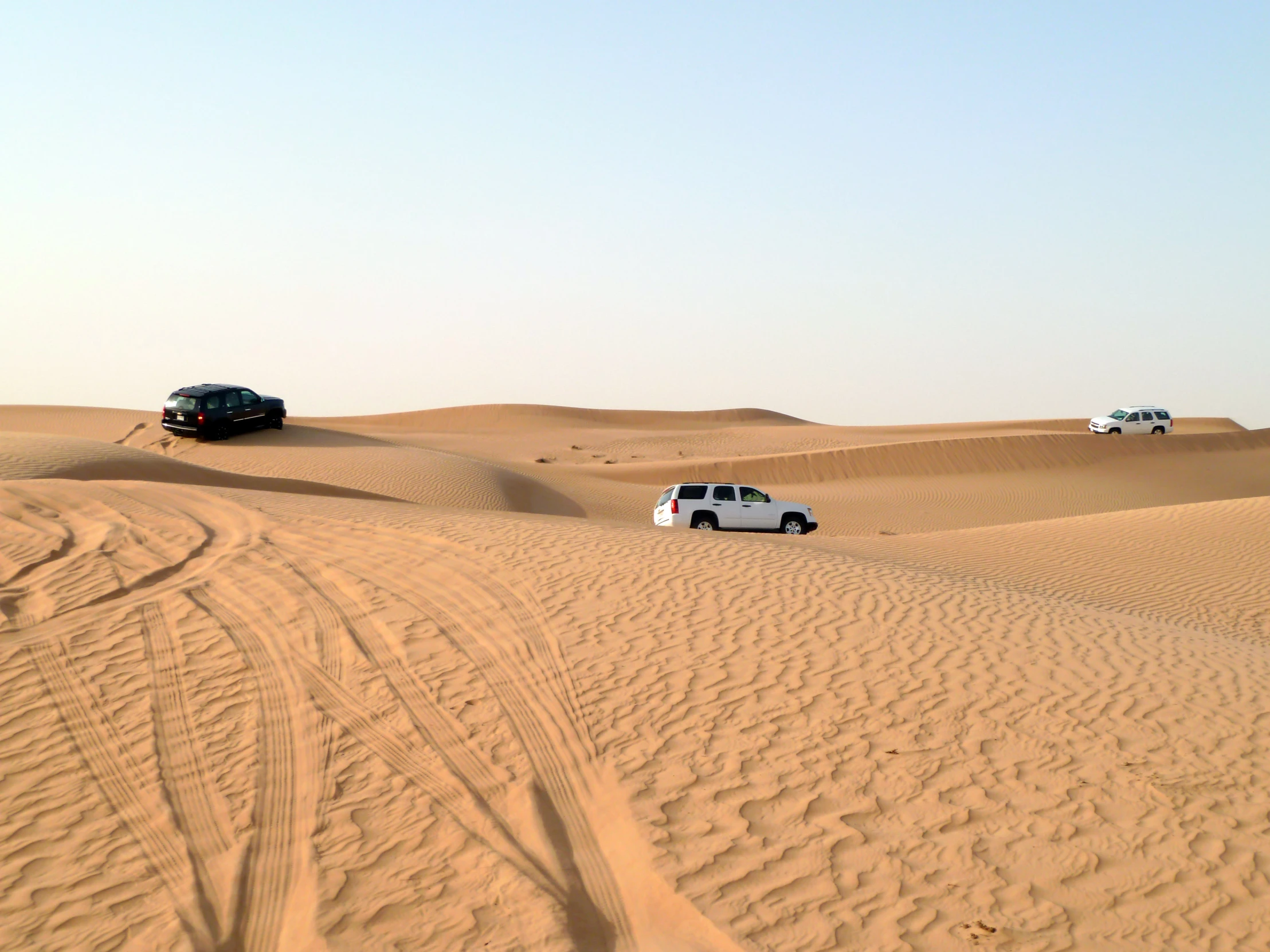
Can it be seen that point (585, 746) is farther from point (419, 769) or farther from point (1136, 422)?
point (1136, 422)

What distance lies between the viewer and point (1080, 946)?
4.48 meters

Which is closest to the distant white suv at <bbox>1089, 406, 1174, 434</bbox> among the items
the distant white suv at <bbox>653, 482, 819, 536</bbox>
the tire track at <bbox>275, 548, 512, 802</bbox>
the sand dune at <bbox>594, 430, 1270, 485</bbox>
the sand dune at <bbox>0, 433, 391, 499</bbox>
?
the sand dune at <bbox>594, 430, 1270, 485</bbox>

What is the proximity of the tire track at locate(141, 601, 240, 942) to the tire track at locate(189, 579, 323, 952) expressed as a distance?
0.35ft

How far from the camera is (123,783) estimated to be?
5.78 meters

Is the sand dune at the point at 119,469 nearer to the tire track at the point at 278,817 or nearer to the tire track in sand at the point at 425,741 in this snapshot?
the tire track in sand at the point at 425,741

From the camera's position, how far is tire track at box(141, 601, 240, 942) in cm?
484

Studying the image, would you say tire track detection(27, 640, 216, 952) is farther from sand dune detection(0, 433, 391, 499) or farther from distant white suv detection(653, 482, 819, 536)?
distant white suv detection(653, 482, 819, 536)

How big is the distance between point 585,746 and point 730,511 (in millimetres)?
13869

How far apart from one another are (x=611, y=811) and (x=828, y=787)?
1404 mm

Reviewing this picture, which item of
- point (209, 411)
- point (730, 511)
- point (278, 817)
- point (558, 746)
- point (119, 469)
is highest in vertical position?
point (209, 411)

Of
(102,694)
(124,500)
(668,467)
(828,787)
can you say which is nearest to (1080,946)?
(828,787)

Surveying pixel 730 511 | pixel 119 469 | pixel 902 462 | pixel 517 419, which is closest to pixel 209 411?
pixel 119 469

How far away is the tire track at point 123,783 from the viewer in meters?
4.75

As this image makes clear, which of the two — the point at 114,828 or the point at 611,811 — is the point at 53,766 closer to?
the point at 114,828
